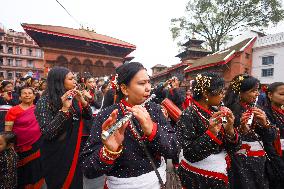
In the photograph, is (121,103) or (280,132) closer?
(121,103)

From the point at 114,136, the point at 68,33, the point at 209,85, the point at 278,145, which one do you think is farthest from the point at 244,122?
the point at 68,33

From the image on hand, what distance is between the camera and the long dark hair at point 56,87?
3.03 meters

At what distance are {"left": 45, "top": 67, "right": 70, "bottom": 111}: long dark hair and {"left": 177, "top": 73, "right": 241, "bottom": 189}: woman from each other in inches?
61.9

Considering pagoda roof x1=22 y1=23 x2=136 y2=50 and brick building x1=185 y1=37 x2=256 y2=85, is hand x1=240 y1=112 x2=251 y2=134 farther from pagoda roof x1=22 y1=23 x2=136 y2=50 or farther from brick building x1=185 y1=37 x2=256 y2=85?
brick building x1=185 y1=37 x2=256 y2=85

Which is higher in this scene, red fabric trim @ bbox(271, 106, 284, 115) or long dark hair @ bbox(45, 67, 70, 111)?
long dark hair @ bbox(45, 67, 70, 111)

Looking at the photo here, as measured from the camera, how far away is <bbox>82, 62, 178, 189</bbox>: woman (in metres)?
1.60

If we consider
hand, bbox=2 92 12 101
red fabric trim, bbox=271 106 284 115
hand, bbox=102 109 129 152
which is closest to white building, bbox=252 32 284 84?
red fabric trim, bbox=271 106 284 115

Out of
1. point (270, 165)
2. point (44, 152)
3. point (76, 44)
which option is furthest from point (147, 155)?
point (76, 44)

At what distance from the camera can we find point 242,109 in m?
3.13

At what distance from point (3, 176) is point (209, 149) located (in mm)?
2929

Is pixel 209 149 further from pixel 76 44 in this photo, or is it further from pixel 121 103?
pixel 76 44

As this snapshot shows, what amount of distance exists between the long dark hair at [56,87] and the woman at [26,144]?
85 centimetres

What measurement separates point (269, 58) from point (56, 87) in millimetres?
24453

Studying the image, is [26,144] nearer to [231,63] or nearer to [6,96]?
[6,96]
